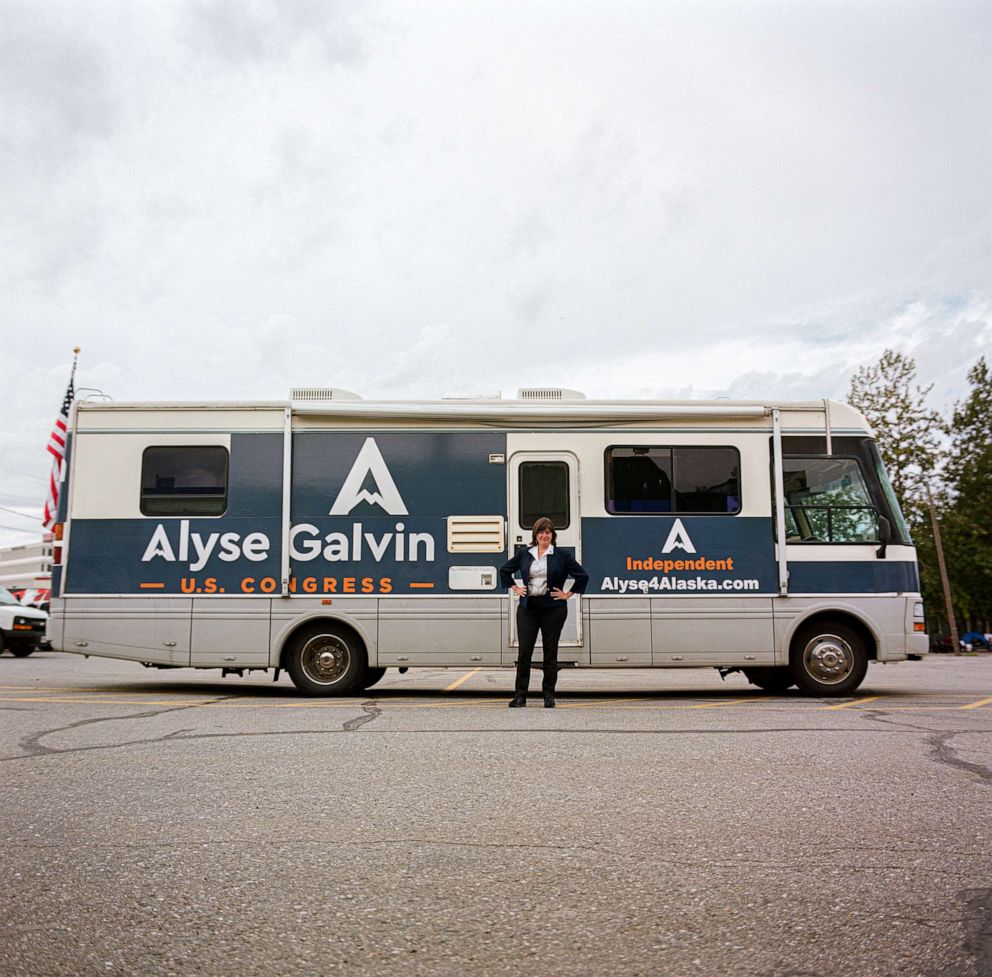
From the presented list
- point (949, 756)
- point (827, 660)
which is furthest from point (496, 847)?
point (827, 660)

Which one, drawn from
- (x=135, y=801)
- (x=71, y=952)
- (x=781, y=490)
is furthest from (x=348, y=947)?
(x=781, y=490)

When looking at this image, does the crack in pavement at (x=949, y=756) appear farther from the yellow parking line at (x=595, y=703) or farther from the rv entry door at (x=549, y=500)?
the rv entry door at (x=549, y=500)

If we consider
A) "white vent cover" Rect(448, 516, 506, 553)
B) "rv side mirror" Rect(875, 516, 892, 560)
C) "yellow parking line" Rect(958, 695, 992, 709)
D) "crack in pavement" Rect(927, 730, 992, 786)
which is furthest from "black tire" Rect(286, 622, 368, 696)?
"yellow parking line" Rect(958, 695, 992, 709)

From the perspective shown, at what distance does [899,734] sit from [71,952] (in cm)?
602

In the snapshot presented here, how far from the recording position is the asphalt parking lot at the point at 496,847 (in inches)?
117

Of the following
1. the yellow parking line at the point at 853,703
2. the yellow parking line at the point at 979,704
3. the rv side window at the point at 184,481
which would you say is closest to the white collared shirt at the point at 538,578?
the yellow parking line at the point at 853,703

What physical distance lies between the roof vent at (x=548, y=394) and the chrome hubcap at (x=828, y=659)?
3.72 metres

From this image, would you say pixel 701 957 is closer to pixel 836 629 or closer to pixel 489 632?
pixel 489 632

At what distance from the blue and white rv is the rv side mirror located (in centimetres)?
3

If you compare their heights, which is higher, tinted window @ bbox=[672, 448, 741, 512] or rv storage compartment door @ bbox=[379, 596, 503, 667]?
tinted window @ bbox=[672, 448, 741, 512]

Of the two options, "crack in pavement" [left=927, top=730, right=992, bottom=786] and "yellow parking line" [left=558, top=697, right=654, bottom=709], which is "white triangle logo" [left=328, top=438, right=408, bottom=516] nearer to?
"yellow parking line" [left=558, top=697, right=654, bottom=709]

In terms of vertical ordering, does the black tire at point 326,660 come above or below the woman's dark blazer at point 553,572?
below

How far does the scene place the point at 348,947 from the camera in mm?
2988

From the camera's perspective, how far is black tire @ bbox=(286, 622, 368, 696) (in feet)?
35.6
